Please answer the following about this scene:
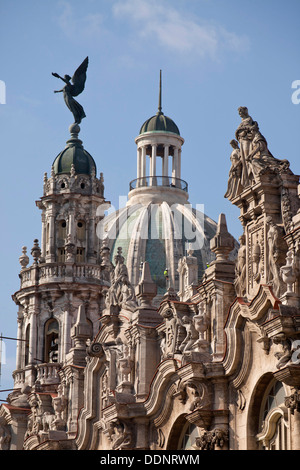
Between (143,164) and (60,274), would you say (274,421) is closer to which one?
(60,274)

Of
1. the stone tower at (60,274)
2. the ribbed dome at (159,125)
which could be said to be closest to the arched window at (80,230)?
the stone tower at (60,274)

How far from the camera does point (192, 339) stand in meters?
47.6

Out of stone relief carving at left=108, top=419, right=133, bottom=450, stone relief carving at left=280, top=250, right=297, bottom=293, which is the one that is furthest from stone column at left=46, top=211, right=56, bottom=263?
stone relief carving at left=280, top=250, right=297, bottom=293

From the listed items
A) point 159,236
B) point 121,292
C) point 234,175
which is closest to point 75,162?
point 159,236

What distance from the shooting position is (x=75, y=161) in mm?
74625

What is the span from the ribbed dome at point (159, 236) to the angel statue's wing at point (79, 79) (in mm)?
8039

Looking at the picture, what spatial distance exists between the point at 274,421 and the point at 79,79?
39.0 meters

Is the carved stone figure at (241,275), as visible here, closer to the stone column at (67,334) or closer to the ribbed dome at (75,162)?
the stone column at (67,334)

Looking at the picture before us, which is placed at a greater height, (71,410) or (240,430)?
(71,410)

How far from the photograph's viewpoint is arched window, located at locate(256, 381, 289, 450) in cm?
4068

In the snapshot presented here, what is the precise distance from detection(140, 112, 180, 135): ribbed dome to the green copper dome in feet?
32.9
